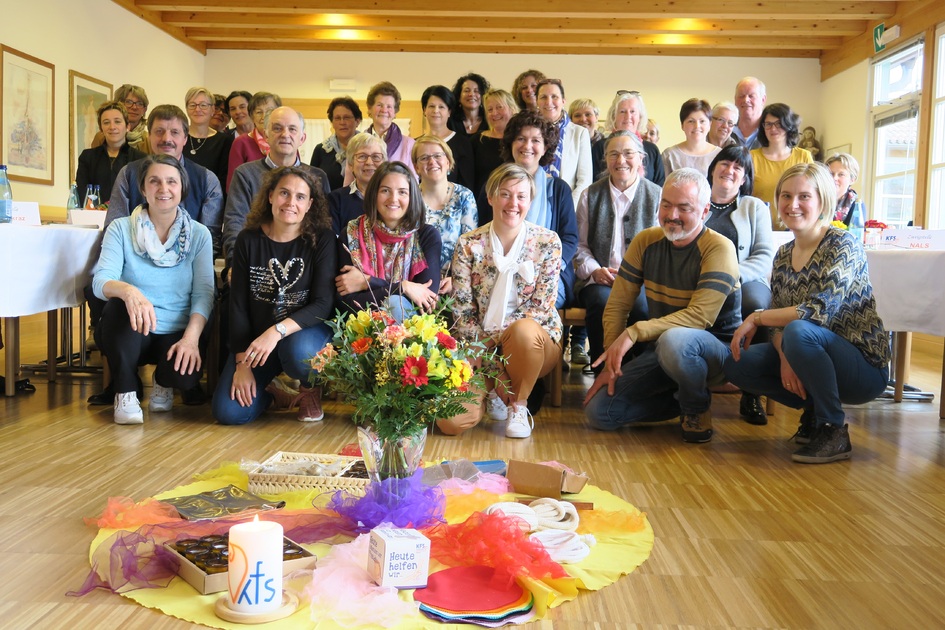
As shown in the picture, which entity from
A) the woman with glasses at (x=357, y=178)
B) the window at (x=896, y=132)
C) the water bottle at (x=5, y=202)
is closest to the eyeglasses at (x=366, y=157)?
the woman with glasses at (x=357, y=178)

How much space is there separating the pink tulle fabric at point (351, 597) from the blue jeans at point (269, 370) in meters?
1.63

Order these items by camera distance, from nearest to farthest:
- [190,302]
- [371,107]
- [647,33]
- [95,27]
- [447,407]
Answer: [447,407] → [190,302] → [371,107] → [95,27] → [647,33]

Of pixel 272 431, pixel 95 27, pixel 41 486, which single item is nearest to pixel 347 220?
pixel 272 431

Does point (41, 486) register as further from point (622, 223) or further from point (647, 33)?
point (647, 33)

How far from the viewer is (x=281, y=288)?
3482 millimetres

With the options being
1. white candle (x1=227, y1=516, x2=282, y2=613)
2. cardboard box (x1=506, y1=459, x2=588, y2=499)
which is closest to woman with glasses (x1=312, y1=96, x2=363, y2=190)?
cardboard box (x1=506, y1=459, x2=588, y2=499)

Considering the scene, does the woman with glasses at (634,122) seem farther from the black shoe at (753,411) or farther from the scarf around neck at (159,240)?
the scarf around neck at (159,240)

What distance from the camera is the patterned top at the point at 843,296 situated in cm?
297

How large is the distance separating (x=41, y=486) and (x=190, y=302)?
4.29 ft

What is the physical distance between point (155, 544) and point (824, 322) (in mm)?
2253

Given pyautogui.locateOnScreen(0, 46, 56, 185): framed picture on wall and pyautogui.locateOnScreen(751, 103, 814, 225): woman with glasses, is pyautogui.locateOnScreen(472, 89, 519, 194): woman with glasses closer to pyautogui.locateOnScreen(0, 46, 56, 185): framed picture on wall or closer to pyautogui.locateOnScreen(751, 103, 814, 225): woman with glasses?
pyautogui.locateOnScreen(751, 103, 814, 225): woman with glasses

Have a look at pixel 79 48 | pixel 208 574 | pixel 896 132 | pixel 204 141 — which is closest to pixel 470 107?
pixel 204 141

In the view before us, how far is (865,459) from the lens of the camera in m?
3.02

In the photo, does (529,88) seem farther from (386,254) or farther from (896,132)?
(896,132)
